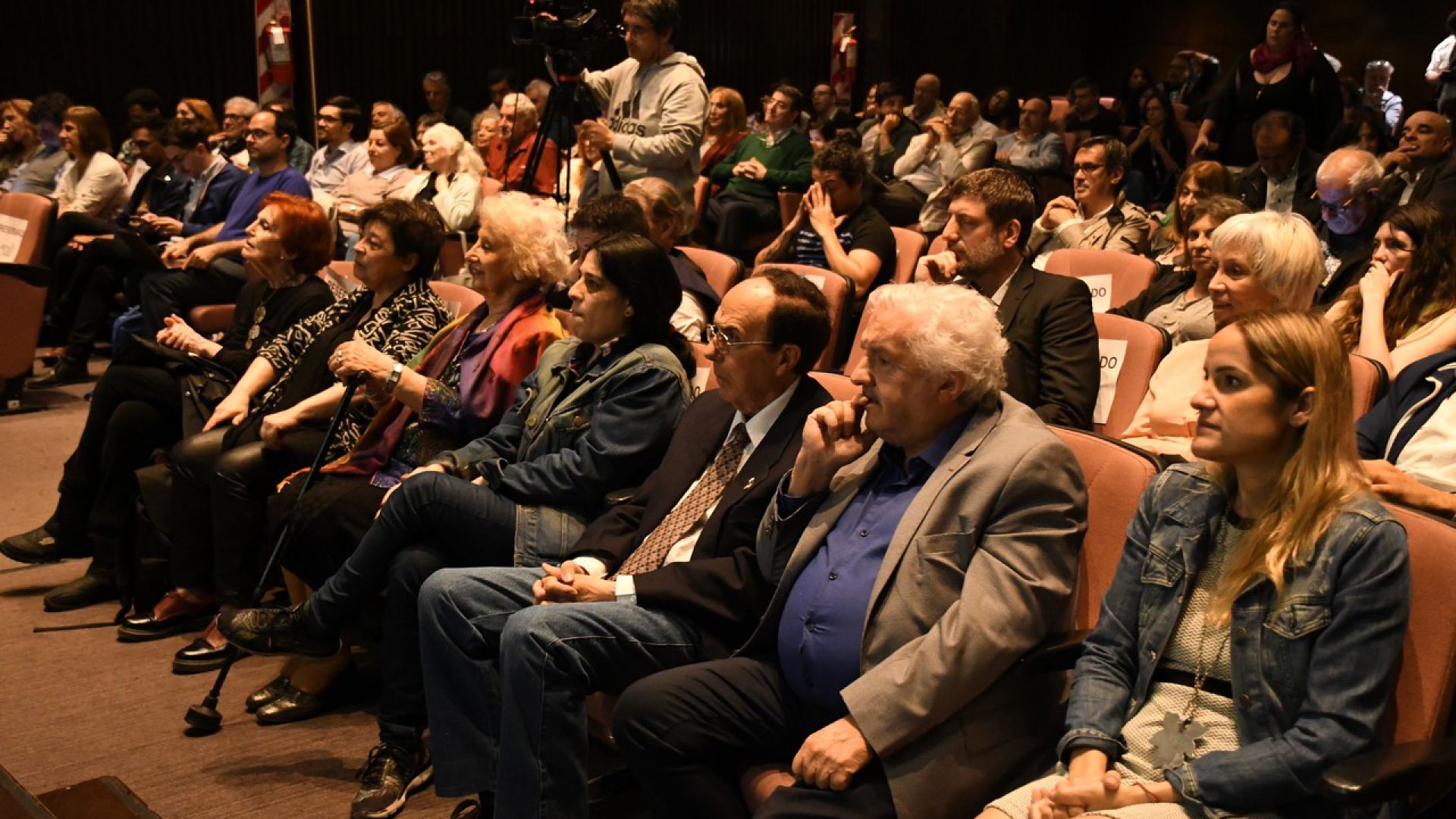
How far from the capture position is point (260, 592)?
10.6 ft

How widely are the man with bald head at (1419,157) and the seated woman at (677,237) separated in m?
2.83

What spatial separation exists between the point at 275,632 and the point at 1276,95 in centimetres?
548

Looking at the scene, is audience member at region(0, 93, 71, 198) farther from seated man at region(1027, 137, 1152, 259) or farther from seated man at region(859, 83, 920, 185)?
seated man at region(1027, 137, 1152, 259)

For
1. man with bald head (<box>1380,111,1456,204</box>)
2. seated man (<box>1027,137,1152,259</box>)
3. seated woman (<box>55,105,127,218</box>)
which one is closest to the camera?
seated man (<box>1027,137,1152,259</box>)

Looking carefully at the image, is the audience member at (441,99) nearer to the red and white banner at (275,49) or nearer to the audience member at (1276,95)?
the red and white banner at (275,49)

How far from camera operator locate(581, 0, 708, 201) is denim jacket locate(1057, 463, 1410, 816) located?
3.31 meters

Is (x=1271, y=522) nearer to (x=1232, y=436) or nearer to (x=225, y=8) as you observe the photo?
(x=1232, y=436)

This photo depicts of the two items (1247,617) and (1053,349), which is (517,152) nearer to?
(1053,349)

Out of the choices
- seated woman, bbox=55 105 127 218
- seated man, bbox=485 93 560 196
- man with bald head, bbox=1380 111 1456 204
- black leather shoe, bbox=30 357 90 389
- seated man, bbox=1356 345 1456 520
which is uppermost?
man with bald head, bbox=1380 111 1456 204

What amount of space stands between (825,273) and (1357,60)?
10458 mm

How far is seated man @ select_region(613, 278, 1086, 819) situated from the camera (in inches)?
76.5

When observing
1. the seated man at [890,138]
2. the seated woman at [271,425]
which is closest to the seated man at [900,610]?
the seated woman at [271,425]

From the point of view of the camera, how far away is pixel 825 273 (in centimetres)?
385

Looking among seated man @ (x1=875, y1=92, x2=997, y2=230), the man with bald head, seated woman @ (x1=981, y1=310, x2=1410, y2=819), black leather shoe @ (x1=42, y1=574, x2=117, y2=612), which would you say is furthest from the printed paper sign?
seated man @ (x1=875, y1=92, x2=997, y2=230)
